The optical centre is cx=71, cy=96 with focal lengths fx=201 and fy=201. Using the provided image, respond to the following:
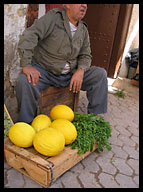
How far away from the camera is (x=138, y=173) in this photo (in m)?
2.29

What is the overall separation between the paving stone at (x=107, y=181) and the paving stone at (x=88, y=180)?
2.7 inches

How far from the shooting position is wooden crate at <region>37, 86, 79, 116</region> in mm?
2773

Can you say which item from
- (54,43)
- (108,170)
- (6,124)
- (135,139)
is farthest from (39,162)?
(135,139)

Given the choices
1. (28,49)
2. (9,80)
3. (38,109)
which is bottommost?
(38,109)

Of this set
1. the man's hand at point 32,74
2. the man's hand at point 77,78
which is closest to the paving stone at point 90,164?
the man's hand at point 77,78

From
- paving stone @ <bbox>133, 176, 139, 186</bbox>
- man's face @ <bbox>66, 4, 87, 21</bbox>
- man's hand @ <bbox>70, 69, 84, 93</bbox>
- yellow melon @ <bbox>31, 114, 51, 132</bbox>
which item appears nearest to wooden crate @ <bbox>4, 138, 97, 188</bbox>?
yellow melon @ <bbox>31, 114, 51, 132</bbox>

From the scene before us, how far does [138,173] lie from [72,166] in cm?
78

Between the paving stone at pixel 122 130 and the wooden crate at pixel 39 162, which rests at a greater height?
the wooden crate at pixel 39 162

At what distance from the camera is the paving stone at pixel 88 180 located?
1994mm

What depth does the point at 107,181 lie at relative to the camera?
6.82 ft

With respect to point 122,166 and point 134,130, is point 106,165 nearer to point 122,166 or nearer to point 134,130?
point 122,166

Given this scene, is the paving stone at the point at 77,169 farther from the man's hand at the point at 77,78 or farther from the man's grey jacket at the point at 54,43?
the man's grey jacket at the point at 54,43

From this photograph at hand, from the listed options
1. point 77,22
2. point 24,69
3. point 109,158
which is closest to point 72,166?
point 109,158

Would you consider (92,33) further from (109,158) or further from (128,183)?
(128,183)
